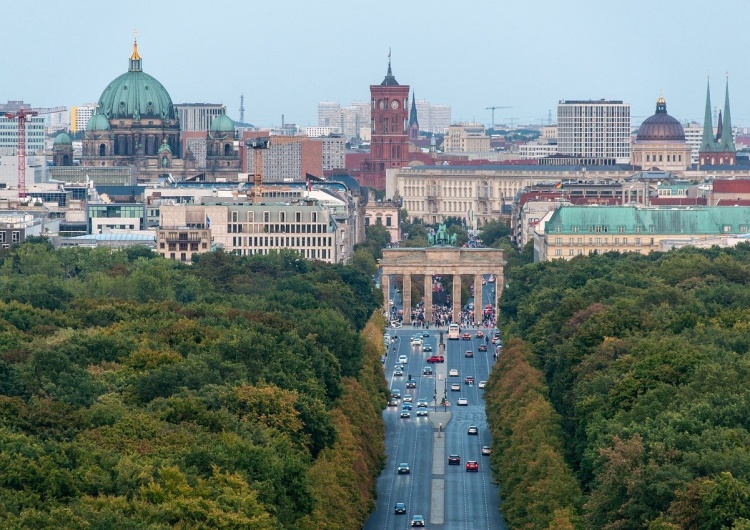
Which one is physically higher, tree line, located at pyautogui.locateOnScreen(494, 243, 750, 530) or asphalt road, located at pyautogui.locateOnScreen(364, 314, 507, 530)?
tree line, located at pyautogui.locateOnScreen(494, 243, 750, 530)

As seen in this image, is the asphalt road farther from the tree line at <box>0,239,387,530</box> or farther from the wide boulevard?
the tree line at <box>0,239,387,530</box>

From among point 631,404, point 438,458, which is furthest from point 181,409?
point 438,458

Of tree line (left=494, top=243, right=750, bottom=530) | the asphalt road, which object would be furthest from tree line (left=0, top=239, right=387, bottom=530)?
tree line (left=494, top=243, right=750, bottom=530)

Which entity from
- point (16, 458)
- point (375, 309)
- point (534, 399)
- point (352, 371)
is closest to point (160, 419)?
point (16, 458)

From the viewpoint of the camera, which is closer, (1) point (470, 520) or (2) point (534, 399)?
(1) point (470, 520)

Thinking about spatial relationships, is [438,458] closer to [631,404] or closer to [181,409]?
[631,404]

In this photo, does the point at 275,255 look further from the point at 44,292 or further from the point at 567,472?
the point at 567,472
